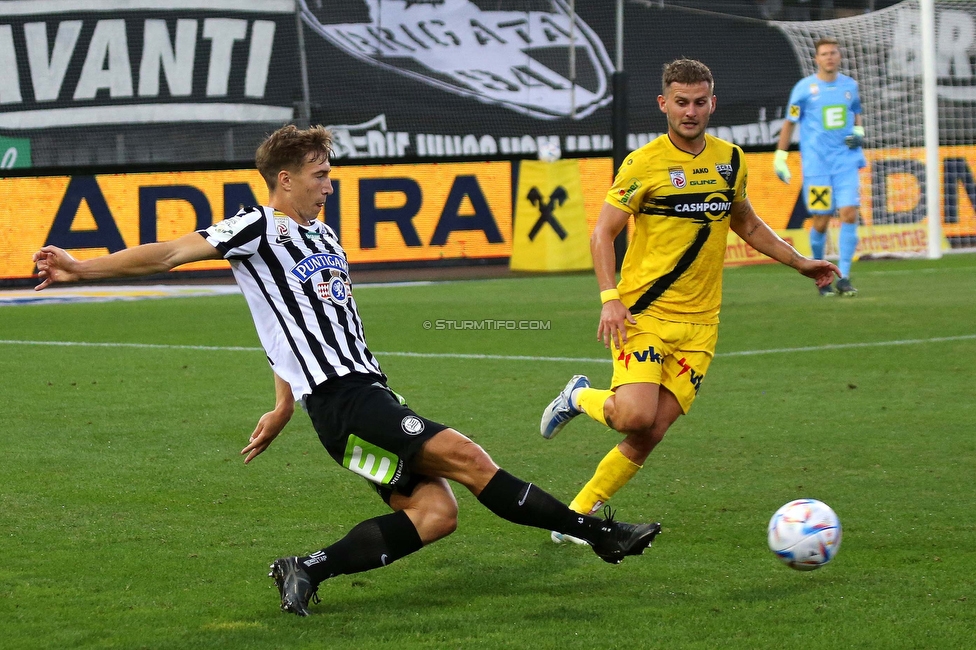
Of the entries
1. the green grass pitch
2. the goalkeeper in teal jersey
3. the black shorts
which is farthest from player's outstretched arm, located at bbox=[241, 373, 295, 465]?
the goalkeeper in teal jersey

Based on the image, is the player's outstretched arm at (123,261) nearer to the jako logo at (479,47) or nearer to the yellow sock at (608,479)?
the yellow sock at (608,479)

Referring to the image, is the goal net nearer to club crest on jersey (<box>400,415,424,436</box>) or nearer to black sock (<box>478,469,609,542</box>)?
black sock (<box>478,469,609,542</box>)

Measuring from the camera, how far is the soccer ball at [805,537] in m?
4.29

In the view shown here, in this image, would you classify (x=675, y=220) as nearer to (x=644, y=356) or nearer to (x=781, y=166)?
(x=644, y=356)

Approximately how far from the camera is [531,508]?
162 inches

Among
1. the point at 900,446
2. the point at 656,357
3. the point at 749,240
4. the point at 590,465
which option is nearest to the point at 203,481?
the point at 590,465

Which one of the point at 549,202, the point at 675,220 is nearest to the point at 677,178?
the point at 675,220

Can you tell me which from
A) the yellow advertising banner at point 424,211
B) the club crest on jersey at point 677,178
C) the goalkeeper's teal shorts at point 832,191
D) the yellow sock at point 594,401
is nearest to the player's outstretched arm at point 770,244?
the club crest on jersey at point 677,178

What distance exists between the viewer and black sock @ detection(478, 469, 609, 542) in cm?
408

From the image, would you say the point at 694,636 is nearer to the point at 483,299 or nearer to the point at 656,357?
the point at 656,357

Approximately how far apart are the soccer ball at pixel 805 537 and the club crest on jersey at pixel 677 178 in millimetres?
1407

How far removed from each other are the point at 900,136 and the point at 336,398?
16346 mm

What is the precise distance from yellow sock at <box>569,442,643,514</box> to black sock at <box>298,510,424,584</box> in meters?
1.08

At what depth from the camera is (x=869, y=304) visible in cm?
1297
